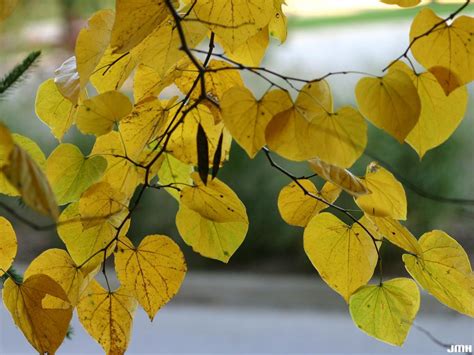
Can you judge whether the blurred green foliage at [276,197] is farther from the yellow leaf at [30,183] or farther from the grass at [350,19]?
the yellow leaf at [30,183]

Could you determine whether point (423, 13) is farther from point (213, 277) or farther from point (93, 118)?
point (213, 277)

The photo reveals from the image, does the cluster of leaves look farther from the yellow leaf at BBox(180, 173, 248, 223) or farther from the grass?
the grass

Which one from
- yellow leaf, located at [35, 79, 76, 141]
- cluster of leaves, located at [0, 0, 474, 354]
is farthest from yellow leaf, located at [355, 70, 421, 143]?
yellow leaf, located at [35, 79, 76, 141]

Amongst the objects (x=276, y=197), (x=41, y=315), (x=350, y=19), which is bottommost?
(x=41, y=315)

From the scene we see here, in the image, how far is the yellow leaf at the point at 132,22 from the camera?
18 centimetres

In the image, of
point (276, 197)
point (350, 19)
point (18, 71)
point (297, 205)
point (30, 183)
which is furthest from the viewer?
point (350, 19)

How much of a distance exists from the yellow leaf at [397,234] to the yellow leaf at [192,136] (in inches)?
2.2

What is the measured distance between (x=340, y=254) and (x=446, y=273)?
3cm

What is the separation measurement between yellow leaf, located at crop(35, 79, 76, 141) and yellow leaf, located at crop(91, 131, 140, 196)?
13 mm

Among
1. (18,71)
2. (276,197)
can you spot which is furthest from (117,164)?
(276,197)

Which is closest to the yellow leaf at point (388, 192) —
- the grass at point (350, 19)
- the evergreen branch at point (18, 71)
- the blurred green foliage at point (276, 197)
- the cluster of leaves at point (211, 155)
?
the cluster of leaves at point (211, 155)

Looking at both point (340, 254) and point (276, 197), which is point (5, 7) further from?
point (276, 197)

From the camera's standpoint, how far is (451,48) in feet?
0.62

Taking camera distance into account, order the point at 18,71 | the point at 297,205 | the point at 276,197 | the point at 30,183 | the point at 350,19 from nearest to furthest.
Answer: the point at 30,183 < the point at 297,205 < the point at 18,71 < the point at 276,197 < the point at 350,19
